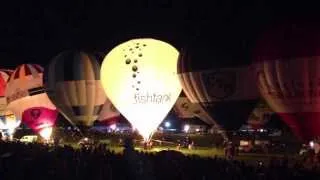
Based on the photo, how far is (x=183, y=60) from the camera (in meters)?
20.3

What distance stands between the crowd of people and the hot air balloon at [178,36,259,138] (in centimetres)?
485

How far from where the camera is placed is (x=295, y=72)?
16.4 metres

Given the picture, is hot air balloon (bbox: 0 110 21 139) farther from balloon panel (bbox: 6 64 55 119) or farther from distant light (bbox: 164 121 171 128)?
distant light (bbox: 164 121 171 128)

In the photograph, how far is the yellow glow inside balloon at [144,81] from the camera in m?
22.1

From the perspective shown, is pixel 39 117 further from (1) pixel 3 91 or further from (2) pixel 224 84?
(2) pixel 224 84

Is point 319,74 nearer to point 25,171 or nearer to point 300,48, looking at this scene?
point 300,48

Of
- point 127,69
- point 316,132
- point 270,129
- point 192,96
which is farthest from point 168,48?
point 270,129

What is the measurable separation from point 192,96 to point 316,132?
4.98m

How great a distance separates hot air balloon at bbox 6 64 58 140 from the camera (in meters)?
27.5

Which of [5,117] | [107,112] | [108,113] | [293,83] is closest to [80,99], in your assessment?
[107,112]

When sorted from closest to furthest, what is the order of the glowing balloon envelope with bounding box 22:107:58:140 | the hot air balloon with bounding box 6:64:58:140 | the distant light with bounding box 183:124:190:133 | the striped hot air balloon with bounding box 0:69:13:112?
the glowing balloon envelope with bounding box 22:107:58:140 < the hot air balloon with bounding box 6:64:58:140 < the striped hot air balloon with bounding box 0:69:13:112 < the distant light with bounding box 183:124:190:133

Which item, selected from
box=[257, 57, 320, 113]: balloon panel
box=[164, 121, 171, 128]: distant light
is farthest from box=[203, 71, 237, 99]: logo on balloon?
box=[164, 121, 171, 128]: distant light

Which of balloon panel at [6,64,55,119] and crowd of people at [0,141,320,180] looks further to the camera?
balloon panel at [6,64,55,119]

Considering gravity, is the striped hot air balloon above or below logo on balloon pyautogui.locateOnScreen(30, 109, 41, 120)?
above
